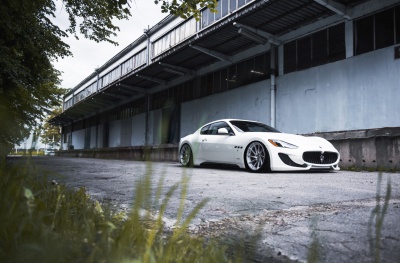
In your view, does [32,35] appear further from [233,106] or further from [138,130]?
[138,130]

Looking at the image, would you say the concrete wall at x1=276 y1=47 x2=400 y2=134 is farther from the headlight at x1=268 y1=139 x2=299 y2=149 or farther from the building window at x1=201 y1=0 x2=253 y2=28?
the headlight at x1=268 y1=139 x2=299 y2=149

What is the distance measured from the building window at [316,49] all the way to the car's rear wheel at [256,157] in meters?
6.77

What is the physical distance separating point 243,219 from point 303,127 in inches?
448

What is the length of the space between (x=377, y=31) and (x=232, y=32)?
18.7 feet

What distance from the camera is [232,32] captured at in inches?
549

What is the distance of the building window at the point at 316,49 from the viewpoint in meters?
11.8

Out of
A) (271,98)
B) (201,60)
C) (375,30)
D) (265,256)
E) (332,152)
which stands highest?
(201,60)

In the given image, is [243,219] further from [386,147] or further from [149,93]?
[149,93]

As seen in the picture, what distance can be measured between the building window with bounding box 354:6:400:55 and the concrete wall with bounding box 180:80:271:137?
175 inches

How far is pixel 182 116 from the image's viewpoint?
21203 mm

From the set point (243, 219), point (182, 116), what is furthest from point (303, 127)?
point (243, 219)

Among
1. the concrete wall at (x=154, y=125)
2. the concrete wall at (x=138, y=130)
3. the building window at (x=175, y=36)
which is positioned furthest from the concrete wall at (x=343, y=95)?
the concrete wall at (x=138, y=130)

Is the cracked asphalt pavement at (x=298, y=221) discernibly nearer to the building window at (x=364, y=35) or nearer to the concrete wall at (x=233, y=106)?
the building window at (x=364, y=35)

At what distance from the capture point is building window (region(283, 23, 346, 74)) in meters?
11.8
